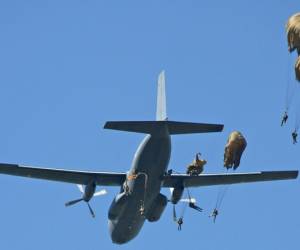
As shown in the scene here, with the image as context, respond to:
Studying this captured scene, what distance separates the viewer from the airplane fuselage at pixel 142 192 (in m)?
62.7

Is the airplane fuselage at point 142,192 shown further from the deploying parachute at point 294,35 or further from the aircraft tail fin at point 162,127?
the deploying parachute at point 294,35

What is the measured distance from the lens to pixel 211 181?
74.8 metres

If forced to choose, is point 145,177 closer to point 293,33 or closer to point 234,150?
point 234,150

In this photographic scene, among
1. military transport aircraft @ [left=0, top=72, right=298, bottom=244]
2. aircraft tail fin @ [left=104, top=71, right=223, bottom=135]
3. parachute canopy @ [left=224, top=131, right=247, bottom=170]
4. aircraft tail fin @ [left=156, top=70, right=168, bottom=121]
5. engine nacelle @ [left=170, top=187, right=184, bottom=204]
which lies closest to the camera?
parachute canopy @ [left=224, top=131, right=247, bottom=170]

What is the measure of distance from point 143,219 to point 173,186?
4.56 meters

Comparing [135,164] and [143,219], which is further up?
[135,164]

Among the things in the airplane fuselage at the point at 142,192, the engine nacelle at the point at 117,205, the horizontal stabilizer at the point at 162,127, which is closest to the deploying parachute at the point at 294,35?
the horizontal stabilizer at the point at 162,127

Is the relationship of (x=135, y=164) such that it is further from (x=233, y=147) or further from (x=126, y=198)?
(x=233, y=147)

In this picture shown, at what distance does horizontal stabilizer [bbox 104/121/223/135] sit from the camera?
61.5m

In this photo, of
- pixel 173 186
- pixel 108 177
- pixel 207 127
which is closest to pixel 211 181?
pixel 173 186

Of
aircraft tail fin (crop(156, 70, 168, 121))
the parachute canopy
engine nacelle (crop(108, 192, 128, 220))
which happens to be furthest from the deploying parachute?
engine nacelle (crop(108, 192, 128, 220))

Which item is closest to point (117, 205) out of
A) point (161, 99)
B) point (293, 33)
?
point (161, 99)

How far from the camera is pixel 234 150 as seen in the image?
190ft

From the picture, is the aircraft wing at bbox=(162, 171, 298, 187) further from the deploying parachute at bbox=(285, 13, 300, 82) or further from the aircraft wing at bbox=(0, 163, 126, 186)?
the deploying parachute at bbox=(285, 13, 300, 82)
